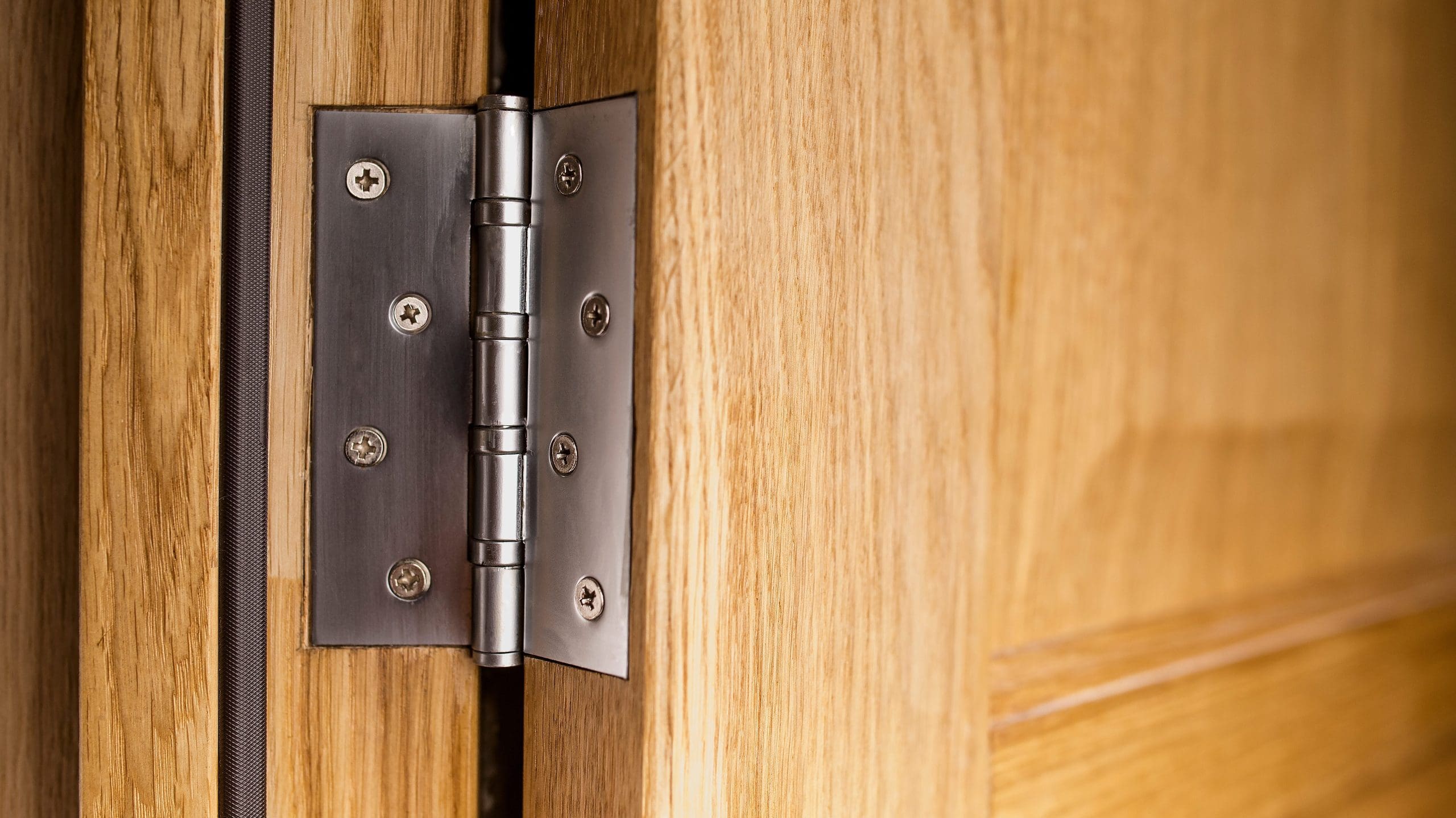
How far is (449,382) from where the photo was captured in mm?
296

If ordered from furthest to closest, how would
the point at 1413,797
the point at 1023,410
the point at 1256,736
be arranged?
1. the point at 1413,797
2. the point at 1256,736
3. the point at 1023,410

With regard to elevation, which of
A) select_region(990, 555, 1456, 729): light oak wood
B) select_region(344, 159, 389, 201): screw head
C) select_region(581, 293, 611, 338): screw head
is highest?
select_region(344, 159, 389, 201): screw head

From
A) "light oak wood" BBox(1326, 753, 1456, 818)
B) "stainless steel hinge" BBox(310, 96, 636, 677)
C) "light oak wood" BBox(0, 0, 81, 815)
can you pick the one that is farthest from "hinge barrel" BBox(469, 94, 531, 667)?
"light oak wood" BBox(1326, 753, 1456, 818)

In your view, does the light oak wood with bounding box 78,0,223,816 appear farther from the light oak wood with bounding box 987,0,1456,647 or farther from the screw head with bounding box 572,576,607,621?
the light oak wood with bounding box 987,0,1456,647

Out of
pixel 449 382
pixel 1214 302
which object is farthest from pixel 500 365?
pixel 1214 302

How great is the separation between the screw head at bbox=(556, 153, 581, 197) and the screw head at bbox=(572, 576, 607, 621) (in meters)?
0.10

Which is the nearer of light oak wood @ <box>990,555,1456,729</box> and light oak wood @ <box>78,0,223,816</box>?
light oak wood @ <box>78,0,223,816</box>

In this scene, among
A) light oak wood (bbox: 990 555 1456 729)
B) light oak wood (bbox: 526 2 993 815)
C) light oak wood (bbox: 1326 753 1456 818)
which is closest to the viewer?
light oak wood (bbox: 526 2 993 815)

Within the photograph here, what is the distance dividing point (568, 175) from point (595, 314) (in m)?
0.04

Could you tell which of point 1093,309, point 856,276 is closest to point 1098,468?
point 1093,309

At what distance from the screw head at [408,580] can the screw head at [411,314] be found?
63mm

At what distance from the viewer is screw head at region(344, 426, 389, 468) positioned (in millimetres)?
293

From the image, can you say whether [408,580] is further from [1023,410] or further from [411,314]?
[1023,410]

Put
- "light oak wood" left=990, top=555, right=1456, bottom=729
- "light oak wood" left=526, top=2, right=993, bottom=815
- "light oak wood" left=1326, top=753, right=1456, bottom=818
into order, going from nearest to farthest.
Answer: "light oak wood" left=526, top=2, right=993, bottom=815 → "light oak wood" left=990, top=555, right=1456, bottom=729 → "light oak wood" left=1326, top=753, right=1456, bottom=818
